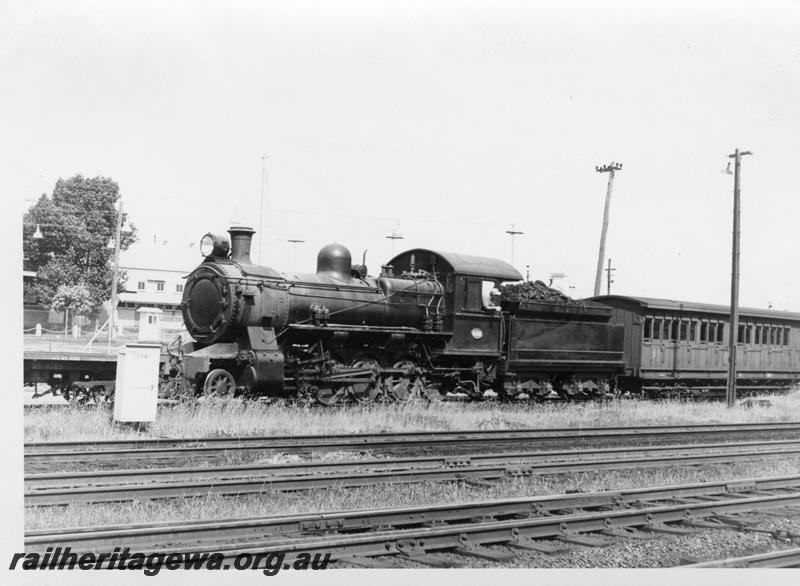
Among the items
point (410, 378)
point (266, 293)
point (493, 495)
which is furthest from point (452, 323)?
point (493, 495)

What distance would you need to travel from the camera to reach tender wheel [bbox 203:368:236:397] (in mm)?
13049

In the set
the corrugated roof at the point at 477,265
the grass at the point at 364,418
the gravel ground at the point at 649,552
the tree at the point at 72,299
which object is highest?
the corrugated roof at the point at 477,265

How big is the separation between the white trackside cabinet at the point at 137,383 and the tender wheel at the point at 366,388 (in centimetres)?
463

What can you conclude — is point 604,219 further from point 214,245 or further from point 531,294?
point 214,245

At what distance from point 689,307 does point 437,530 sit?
18.4 metres

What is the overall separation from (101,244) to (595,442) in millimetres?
24402

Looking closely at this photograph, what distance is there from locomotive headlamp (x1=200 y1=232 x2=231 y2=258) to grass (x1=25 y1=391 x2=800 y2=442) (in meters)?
2.88

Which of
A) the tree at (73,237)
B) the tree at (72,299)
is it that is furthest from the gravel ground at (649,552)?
the tree at (72,299)

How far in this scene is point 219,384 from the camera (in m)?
13.2

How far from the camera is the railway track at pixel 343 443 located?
9453mm

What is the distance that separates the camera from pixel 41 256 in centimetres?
2955

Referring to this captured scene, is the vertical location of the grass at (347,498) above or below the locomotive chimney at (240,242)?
below

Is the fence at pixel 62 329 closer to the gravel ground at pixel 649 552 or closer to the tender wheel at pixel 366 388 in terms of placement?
the tender wheel at pixel 366 388
